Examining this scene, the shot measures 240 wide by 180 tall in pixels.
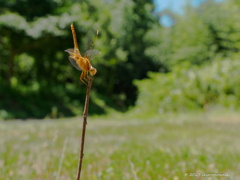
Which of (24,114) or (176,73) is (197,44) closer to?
(176,73)

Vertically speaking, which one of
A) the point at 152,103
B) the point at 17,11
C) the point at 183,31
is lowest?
the point at 152,103

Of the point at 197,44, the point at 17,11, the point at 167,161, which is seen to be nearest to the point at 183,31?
the point at 197,44

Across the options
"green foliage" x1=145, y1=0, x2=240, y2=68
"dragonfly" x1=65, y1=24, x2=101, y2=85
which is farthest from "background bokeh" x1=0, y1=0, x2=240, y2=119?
"dragonfly" x1=65, y1=24, x2=101, y2=85

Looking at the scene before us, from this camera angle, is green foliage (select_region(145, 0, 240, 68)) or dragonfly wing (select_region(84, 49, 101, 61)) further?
green foliage (select_region(145, 0, 240, 68))

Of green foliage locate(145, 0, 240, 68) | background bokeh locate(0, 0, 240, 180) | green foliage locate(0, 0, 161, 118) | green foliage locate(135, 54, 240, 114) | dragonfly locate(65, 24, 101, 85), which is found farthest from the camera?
green foliage locate(145, 0, 240, 68)

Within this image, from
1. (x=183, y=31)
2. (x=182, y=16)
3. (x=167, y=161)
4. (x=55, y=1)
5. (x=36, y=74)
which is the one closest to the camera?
(x=167, y=161)

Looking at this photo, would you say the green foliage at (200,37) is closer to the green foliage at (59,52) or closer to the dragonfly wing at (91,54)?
the green foliage at (59,52)

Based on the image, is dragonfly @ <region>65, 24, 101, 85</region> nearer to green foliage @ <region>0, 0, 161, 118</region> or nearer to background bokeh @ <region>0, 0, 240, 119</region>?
background bokeh @ <region>0, 0, 240, 119</region>

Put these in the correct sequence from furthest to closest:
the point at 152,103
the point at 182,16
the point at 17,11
Answer: 1. the point at 182,16
2. the point at 152,103
3. the point at 17,11
